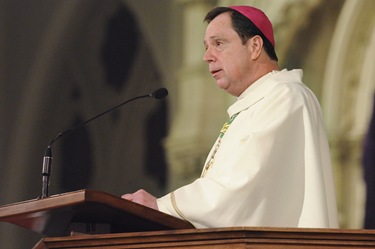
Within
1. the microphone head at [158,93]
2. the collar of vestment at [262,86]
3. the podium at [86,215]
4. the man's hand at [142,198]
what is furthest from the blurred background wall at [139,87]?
the podium at [86,215]

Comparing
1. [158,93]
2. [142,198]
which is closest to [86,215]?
[142,198]

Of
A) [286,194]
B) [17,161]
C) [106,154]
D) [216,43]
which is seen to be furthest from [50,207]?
[17,161]

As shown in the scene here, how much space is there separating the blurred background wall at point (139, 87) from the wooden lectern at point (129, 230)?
312 cm

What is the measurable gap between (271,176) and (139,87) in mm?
5012

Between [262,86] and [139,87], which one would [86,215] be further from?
[139,87]

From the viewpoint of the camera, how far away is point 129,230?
3762 mm

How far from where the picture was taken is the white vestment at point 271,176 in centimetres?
378

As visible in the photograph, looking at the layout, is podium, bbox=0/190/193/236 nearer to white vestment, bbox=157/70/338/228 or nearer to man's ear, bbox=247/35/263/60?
white vestment, bbox=157/70/338/228

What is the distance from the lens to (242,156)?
153 inches

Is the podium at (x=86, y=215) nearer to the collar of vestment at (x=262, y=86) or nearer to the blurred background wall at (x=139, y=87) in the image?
the collar of vestment at (x=262, y=86)

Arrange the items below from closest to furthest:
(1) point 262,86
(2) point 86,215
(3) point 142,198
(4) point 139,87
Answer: (2) point 86,215 → (3) point 142,198 → (1) point 262,86 → (4) point 139,87

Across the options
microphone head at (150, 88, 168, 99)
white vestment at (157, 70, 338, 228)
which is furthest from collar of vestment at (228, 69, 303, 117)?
microphone head at (150, 88, 168, 99)

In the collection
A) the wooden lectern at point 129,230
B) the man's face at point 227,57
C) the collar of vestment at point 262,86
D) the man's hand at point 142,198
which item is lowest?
the wooden lectern at point 129,230

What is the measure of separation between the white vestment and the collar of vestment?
13mm
